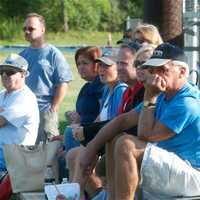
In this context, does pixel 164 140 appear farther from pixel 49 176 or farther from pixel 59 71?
pixel 59 71

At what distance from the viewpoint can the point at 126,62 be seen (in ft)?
19.5

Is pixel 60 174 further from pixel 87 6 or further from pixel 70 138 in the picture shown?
pixel 87 6

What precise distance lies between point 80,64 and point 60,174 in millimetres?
1039

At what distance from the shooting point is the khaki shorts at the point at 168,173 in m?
4.93

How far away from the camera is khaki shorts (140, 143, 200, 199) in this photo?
194 inches

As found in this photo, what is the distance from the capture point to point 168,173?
16.2ft

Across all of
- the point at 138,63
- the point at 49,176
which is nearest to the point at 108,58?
the point at 138,63

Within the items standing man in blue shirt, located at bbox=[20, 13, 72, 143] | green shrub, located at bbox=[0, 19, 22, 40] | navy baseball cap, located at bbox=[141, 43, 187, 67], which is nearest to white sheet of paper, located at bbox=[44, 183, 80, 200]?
navy baseball cap, located at bbox=[141, 43, 187, 67]

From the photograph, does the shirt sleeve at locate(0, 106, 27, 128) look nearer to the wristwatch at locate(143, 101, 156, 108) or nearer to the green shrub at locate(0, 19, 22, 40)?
the wristwatch at locate(143, 101, 156, 108)

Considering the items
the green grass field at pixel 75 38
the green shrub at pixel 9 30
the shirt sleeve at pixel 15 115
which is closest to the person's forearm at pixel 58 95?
the shirt sleeve at pixel 15 115

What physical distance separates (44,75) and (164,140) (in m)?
3.29

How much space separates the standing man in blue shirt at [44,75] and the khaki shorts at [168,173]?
10.8 feet

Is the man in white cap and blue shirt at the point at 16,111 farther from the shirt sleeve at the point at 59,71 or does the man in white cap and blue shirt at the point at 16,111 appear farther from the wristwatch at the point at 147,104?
the wristwatch at the point at 147,104

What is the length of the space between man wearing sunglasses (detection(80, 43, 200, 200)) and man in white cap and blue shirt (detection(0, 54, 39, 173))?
6.16 feet
